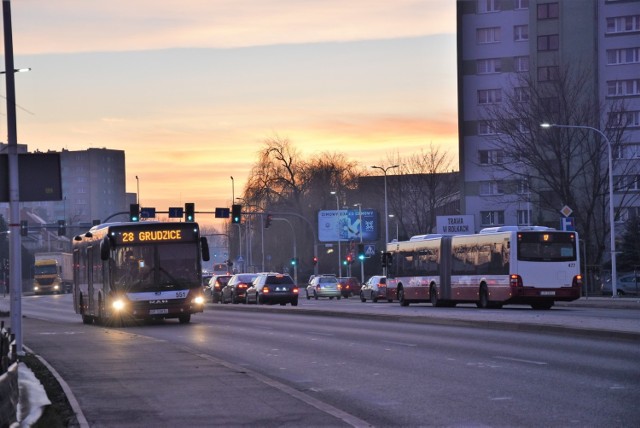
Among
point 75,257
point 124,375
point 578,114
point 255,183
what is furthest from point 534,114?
point 124,375

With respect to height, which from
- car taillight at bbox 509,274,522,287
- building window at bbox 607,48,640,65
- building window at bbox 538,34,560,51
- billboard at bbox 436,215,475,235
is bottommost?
→ car taillight at bbox 509,274,522,287

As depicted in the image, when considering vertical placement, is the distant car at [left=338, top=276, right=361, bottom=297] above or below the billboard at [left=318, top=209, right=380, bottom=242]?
below

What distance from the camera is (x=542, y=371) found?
16891 millimetres

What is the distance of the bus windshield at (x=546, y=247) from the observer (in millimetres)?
41656

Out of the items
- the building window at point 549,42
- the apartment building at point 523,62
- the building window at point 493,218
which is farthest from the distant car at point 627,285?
the building window at point 549,42

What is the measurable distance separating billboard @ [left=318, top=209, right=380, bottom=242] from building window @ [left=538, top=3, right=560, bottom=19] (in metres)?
22.9

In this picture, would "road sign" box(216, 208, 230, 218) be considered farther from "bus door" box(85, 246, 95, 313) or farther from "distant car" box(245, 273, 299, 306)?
"bus door" box(85, 246, 95, 313)

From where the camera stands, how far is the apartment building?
98000 mm

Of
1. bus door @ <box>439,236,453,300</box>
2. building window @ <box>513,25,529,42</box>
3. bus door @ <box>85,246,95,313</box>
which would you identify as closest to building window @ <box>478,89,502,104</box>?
building window @ <box>513,25,529,42</box>

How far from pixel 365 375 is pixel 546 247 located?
25839 mm

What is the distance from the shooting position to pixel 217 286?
70938 millimetres

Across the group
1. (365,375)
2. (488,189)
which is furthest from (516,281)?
(488,189)

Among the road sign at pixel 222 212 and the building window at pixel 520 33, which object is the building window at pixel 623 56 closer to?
the building window at pixel 520 33

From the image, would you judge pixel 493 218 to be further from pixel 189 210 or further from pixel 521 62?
pixel 189 210
